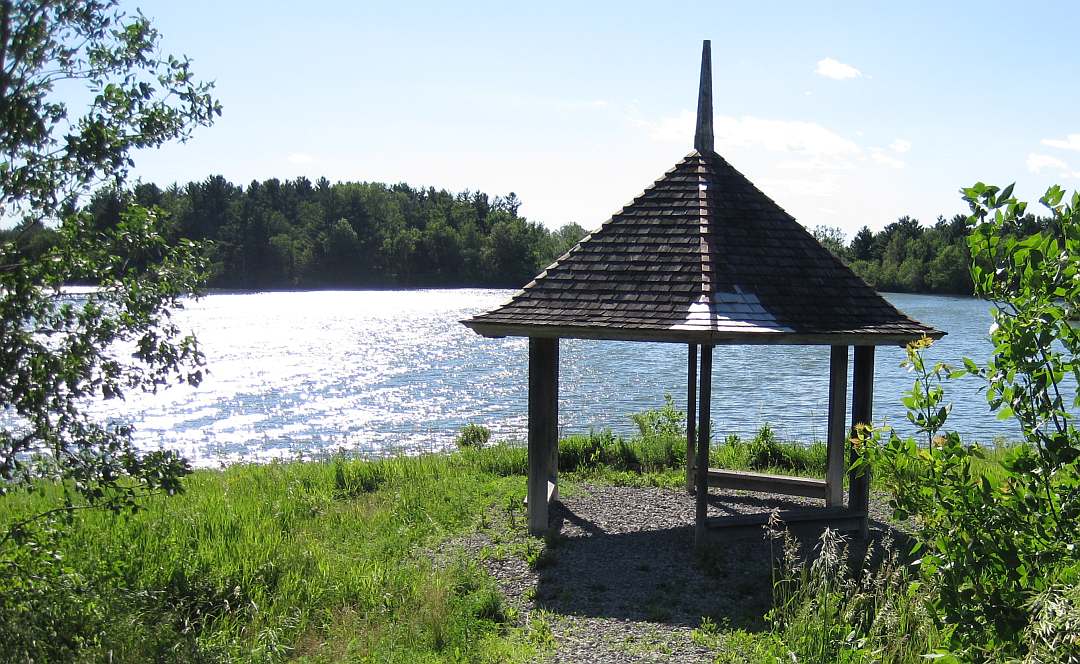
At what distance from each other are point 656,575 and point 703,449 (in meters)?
1.20

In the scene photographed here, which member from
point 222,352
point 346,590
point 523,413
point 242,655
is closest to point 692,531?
point 346,590

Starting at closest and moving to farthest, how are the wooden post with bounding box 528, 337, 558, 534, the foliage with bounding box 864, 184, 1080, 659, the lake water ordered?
1. the foliage with bounding box 864, 184, 1080, 659
2. the wooden post with bounding box 528, 337, 558, 534
3. the lake water

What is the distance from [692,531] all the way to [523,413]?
1473 centimetres

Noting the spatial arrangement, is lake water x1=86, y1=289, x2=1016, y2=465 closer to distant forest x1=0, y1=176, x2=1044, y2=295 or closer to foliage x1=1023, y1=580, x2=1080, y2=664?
foliage x1=1023, y1=580, x2=1080, y2=664

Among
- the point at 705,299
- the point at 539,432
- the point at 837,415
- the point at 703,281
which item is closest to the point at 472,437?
the point at 539,432

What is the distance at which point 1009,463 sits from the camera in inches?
114

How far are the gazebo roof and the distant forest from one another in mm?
80845

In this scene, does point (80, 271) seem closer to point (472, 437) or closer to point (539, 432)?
point (539, 432)

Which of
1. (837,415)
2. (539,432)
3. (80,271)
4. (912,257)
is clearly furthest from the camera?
(912,257)

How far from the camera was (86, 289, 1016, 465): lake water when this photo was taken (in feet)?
66.4

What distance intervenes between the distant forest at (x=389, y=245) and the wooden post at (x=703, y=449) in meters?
82.1

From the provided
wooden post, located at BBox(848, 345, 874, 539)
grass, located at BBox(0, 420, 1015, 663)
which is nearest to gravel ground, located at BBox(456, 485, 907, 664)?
grass, located at BBox(0, 420, 1015, 663)

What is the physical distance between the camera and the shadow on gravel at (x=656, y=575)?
6.70 m

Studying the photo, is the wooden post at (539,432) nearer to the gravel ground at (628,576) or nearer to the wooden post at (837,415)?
the gravel ground at (628,576)
